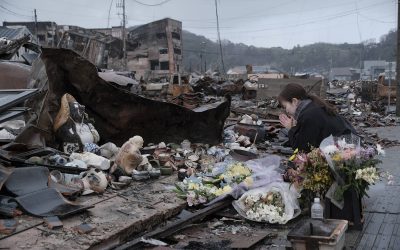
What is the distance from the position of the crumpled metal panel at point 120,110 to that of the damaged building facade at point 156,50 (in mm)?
42668

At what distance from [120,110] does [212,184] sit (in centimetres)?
322

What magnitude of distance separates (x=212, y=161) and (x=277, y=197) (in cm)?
305

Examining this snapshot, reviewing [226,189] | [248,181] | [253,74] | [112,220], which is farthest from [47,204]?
[253,74]

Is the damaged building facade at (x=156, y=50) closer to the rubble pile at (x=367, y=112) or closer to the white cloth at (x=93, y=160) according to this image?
the rubble pile at (x=367, y=112)

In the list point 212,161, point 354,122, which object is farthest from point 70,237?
point 354,122

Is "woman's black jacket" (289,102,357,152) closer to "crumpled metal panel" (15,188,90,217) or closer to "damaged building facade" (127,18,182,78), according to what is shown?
"crumpled metal panel" (15,188,90,217)

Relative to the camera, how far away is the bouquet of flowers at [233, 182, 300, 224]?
5.54m

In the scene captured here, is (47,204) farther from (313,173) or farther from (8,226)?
(313,173)

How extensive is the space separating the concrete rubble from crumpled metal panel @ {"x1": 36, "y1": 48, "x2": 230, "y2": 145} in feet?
0.07

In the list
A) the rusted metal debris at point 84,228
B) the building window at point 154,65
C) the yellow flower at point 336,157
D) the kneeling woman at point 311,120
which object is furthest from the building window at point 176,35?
the rusted metal debris at point 84,228

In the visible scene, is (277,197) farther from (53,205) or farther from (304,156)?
(53,205)

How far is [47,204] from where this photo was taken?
5.14m

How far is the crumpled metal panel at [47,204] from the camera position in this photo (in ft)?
16.4

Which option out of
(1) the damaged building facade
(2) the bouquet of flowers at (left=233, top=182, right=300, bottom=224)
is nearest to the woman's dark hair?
(2) the bouquet of flowers at (left=233, top=182, right=300, bottom=224)
